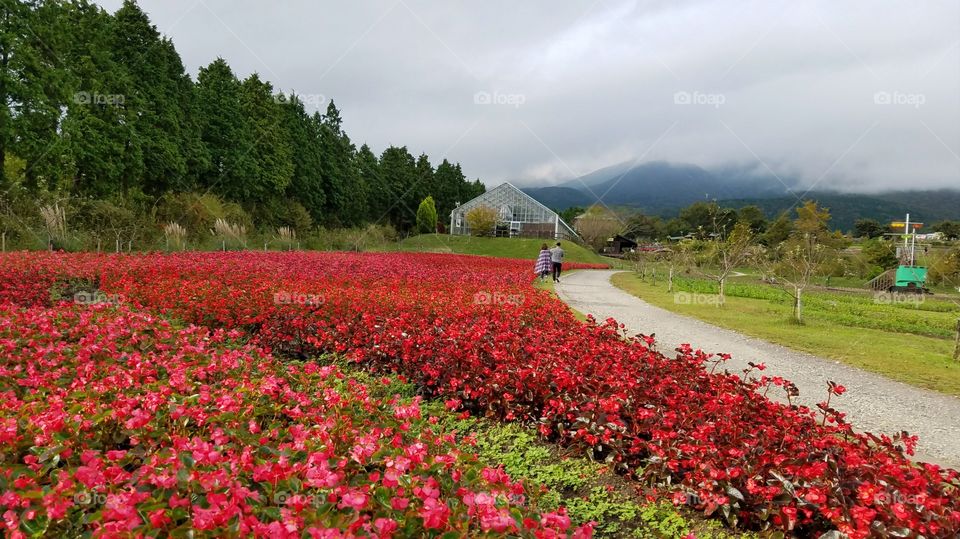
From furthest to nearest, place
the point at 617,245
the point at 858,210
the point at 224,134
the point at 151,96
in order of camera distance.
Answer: the point at 858,210
the point at 617,245
the point at 224,134
the point at 151,96

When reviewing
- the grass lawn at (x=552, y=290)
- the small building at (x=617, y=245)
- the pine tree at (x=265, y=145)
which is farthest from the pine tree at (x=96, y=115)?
the small building at (x=617, y=245)

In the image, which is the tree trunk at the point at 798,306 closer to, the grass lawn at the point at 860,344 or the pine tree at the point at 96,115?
the grass lawn at the point at 860,344

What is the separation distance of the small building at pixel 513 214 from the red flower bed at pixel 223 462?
192 feet

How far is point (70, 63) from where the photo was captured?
65.4 ft

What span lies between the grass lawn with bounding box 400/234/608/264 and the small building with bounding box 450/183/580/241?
12155 millimetres

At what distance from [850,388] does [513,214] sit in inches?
2291

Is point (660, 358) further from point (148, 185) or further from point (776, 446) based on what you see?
point (148, 185)

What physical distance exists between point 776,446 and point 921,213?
746 ft

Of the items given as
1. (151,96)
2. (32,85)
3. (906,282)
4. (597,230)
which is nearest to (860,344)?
(906,282)

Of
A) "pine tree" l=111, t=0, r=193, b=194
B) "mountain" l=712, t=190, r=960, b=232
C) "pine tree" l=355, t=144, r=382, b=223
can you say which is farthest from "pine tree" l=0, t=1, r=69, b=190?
"mountain" l=712, t=190, r=960, b=232

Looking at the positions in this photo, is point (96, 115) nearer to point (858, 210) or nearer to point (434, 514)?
point (434, 514)

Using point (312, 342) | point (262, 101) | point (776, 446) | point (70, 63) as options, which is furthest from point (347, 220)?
point (776, 446)

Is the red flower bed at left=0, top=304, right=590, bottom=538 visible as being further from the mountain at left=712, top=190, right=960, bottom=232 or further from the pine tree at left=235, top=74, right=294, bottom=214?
the mountain at left=712, top=190, right=960, bottom=232

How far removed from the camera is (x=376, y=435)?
245cm
